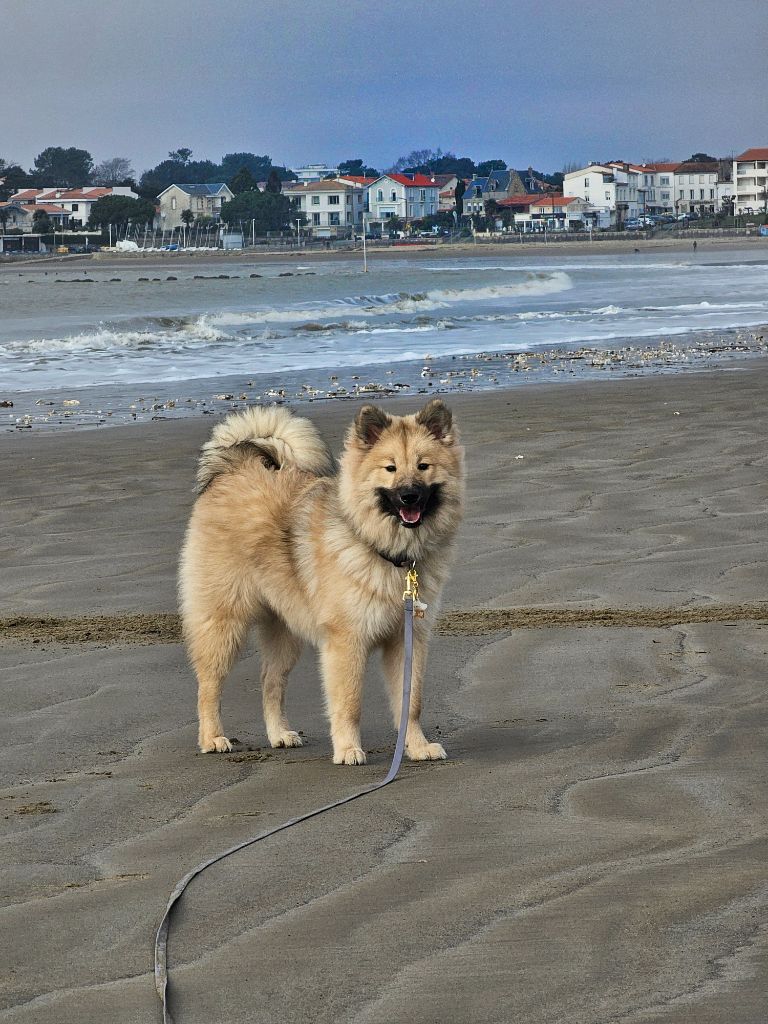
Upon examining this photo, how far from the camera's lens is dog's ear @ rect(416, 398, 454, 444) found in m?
4.73

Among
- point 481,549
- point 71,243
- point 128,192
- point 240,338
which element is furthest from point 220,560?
point 128,192

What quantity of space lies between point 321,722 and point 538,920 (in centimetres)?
246

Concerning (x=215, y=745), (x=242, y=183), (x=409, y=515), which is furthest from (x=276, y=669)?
(x=242, y=183)

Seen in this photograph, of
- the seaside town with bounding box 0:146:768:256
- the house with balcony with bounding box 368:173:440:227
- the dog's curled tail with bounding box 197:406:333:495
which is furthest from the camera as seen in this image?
the house with balcony with bounding box 368:173:440:227

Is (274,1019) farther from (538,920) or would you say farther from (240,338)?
(240,338)

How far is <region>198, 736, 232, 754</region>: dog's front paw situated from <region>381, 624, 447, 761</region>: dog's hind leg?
63 cm

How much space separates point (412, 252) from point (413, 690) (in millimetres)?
121083

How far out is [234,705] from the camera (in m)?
5.69

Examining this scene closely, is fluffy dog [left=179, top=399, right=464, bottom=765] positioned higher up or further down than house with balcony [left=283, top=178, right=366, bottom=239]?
further down

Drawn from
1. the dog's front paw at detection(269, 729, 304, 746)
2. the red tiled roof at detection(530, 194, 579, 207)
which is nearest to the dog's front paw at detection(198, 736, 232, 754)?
the dog's front paw at detection(269, 729, 304, 746)

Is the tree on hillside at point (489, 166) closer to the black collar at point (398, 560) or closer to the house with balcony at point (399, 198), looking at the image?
the house with balcony at point (399, 198)

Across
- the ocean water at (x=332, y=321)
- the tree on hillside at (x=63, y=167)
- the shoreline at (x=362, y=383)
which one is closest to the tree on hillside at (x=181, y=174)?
the tree on hillside at (x=63, y=167)

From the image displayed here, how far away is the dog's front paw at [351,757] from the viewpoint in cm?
477

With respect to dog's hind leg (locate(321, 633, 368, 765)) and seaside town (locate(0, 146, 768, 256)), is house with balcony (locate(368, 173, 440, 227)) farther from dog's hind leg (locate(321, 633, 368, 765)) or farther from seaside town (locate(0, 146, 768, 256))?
dog's hind leg (locate(321, 633, 368, 765))
